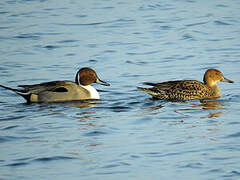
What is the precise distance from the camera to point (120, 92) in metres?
12.5

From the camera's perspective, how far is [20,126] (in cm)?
981

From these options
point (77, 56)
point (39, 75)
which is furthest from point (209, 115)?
point (77, 56)

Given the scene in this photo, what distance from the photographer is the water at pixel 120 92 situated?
25.6 feet

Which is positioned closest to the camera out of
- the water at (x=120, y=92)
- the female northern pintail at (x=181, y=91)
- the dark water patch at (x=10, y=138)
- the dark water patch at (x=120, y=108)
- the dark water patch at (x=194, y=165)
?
the dark water patch at (x=194, y=165)

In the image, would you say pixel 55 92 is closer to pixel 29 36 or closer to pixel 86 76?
pixel 86 76

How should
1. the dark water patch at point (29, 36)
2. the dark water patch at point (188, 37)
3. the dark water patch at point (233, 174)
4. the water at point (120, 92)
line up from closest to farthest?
the dark water patch at point (233, 174) → the water at point (120, 92) → the dark water patch at point (188, 37) → the dark water patch at point (29, 36)

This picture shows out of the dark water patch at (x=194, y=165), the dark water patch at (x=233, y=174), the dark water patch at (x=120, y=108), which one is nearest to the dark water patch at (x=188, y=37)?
the dark water patch at (x=120, y=108)

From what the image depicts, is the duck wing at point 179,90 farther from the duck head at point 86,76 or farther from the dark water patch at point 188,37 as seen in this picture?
the dark water patch at point 188,37

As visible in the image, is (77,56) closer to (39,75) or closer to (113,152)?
(39,75)

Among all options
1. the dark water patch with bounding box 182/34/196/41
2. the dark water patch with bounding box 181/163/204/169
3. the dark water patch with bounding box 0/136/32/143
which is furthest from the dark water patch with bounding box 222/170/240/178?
the dark water patch with bounding box 182/34/196/41

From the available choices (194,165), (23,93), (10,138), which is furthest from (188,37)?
(194,165)

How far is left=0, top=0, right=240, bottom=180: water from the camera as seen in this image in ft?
25.6

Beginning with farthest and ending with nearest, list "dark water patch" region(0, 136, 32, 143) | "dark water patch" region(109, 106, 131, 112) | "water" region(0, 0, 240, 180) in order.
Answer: "dark water patch" region(109, 106, 131, 112), "dark water patch" region(0, 136, 32, 143), "water" region(0, 0, 240, 180)

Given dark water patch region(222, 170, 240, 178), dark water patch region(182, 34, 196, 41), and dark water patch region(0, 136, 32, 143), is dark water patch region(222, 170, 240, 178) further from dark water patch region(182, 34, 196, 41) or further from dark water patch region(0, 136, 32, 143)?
dark water patch region(182, 34, 196, 41)
